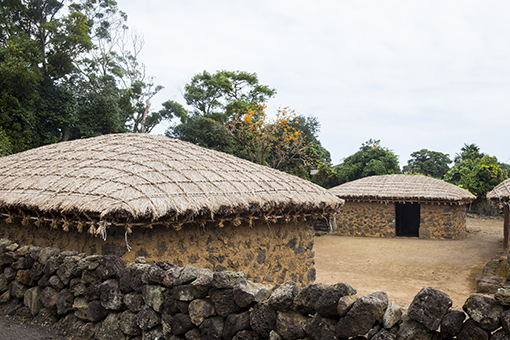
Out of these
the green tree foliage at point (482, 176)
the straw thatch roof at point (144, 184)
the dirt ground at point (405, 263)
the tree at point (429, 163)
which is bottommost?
the dirt ground at point (405, 263)

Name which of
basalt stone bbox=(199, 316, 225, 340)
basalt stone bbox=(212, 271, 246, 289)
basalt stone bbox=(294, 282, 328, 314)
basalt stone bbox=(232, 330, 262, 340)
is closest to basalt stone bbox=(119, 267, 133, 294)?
basalt stone bbox=(199, 316, 225, 340)

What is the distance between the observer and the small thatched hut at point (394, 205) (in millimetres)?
16234

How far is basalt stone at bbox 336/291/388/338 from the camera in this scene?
2.57 m

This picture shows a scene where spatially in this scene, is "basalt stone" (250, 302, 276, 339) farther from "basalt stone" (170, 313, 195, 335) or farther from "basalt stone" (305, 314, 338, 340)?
"basalt stone" (170, 313, 195, 335)

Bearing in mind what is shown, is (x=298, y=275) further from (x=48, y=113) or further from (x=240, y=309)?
(x=48, y=113)

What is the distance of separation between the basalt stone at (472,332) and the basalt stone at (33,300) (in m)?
4.54

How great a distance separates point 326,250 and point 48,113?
1334 centimetres

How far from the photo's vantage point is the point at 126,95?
23.4 m

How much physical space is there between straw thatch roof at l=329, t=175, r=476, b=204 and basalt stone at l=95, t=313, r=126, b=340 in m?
14.4

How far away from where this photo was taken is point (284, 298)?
2932 mm

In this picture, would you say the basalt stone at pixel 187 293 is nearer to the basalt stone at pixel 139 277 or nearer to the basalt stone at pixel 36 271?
the basalt stone at pixel 139 277

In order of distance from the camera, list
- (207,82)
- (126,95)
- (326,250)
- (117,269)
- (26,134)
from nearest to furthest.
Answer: (117,269) → (326,250) → (26,134) → (126,95) → (207,82)

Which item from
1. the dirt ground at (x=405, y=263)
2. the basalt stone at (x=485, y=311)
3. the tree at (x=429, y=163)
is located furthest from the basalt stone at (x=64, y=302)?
the tree at (x=429, y=163)

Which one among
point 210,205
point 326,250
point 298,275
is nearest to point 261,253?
point 298,275
